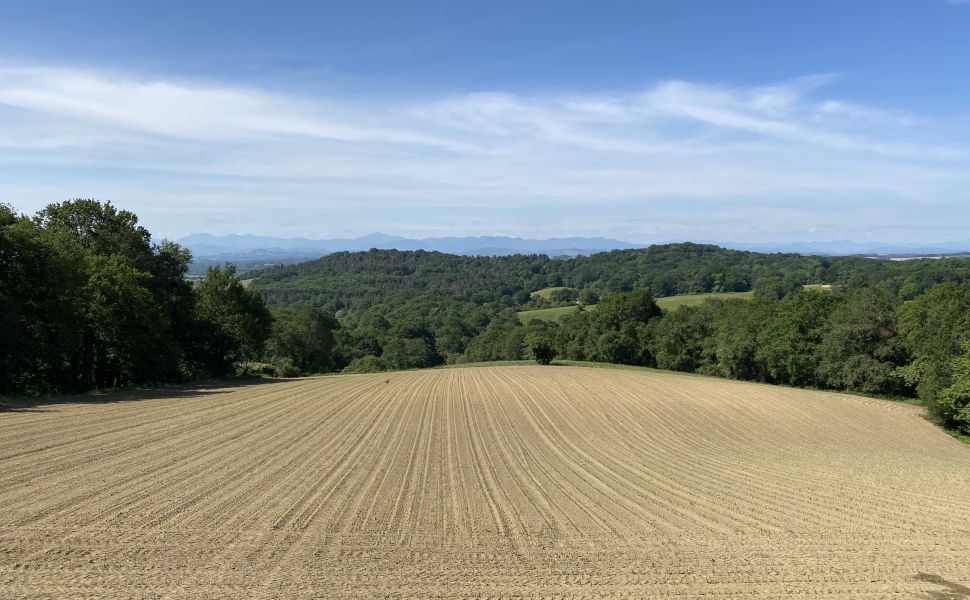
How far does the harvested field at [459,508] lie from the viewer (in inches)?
419

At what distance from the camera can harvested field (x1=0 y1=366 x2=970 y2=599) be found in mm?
10641

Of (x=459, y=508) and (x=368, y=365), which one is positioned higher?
(x=459, y=508)

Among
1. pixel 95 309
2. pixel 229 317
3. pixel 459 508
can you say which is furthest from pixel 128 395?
pixel 459 508

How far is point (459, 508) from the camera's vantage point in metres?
15.1

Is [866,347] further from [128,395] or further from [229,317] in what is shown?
[229,317]

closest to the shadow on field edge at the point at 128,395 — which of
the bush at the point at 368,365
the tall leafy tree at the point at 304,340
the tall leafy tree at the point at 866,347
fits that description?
the tall leafy tree at the point at 304,340

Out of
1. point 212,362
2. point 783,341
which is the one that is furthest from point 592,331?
point 212,362

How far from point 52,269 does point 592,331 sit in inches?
2650

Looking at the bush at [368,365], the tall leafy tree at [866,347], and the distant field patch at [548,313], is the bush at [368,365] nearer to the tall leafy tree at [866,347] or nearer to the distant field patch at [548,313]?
the distant field patch at [548,313]

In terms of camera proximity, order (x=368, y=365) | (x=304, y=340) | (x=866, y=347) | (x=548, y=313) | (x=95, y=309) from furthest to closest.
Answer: (x=548, y=313), (x=368, y=365), (x=304, y=340), (x=866, y=347), (x=95, y=309)

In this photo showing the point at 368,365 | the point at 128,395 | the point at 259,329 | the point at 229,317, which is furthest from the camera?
the point at 368,365

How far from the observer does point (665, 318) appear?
265 feet

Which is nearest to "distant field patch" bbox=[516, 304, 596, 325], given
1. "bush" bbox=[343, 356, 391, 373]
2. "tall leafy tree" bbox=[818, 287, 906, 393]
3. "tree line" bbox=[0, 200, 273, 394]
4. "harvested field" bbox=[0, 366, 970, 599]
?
"bush" bbox=[343, 356, 391, 373]

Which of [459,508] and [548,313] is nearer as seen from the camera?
[459,508]
